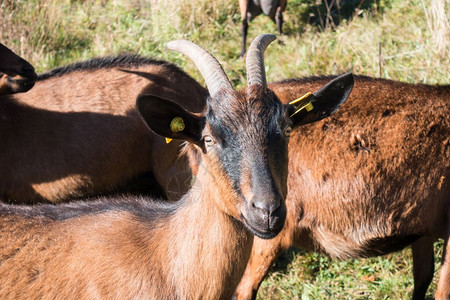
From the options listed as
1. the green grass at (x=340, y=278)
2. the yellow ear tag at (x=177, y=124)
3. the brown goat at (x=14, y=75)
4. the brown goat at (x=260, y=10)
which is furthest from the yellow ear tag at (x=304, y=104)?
the brown goat at (x=260, y=10)

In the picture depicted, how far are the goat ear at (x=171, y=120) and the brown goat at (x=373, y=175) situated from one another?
1.44 metres

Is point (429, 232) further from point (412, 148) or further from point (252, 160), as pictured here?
point (252, 160)

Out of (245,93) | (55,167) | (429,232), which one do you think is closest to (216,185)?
(245,93)

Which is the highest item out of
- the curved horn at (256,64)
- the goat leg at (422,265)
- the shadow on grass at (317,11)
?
the curved horn at (256,64)

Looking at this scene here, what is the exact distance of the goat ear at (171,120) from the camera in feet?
10.4

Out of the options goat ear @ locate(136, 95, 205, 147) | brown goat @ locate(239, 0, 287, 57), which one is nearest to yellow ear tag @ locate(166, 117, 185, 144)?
goat ear @ locate(136, 95, 205, 147)

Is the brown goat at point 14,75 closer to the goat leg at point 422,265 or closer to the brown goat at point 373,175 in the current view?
the brown goat at point 373,175

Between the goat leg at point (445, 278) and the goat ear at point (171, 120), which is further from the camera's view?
the goat leg at point (445, 278)

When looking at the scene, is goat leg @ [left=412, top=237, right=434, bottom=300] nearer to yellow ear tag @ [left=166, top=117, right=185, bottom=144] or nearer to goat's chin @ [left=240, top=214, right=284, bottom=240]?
goat's chin @ [left=240, top=214, right=284, bottom=240]

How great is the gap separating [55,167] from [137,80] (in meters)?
1.07

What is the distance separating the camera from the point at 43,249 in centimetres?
341

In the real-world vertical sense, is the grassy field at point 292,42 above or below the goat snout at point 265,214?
below

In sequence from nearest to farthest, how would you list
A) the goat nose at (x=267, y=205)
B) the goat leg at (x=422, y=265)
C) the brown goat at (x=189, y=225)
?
the goat nose at (x=267, y=205) < the brown goat at (x=189, y=225) < the goat leg at (x=422, y=265)

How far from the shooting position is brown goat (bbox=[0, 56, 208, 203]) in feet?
17.8
